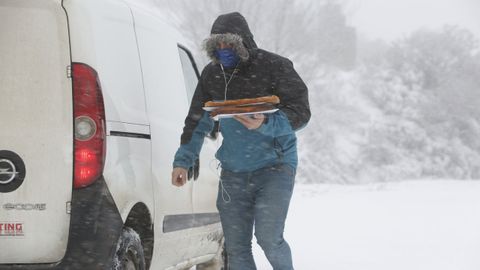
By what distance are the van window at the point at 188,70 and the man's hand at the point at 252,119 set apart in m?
1.72

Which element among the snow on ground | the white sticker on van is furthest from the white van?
the snow on ground

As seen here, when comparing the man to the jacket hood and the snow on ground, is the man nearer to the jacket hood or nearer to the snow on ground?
the jacket hood

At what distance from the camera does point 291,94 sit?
4.41m

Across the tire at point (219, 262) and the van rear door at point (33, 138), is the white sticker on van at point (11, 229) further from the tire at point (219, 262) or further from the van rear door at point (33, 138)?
the tire at point (219, 262)

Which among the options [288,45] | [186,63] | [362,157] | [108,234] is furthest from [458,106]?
[108,234]

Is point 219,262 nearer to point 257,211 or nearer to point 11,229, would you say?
point 257,211

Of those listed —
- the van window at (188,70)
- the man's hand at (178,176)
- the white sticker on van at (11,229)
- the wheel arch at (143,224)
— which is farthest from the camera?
the van window at (188,70)

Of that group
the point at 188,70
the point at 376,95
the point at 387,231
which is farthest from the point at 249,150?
the point at 376,95

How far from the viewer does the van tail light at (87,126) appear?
3645mm

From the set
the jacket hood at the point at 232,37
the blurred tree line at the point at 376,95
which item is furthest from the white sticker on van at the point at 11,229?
the blurred tree line at the point at 376,95

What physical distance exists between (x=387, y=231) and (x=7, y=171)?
8.67 meters

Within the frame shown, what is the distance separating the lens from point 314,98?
33250 millimetres

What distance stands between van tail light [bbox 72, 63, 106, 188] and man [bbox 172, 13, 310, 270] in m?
0.86

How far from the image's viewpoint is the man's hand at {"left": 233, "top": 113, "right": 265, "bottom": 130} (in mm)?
3963
